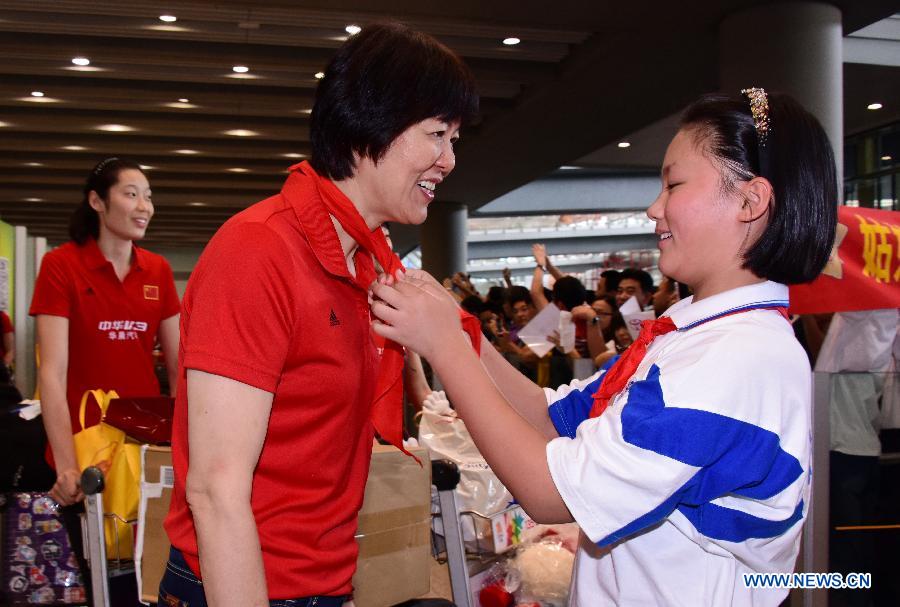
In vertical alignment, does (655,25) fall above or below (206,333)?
above

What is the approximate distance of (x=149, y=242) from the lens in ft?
85.3

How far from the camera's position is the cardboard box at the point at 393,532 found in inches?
92.5

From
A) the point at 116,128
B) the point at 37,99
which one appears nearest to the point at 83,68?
the point at 37,99

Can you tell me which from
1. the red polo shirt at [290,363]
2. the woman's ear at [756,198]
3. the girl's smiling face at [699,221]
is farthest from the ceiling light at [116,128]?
the woman's ear at [756,198]

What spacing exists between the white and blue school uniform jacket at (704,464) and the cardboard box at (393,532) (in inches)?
43.8

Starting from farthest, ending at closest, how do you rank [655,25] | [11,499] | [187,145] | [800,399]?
[187,145], [655,25], [11,499], [800,399]

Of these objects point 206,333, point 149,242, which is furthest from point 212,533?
point 149,242

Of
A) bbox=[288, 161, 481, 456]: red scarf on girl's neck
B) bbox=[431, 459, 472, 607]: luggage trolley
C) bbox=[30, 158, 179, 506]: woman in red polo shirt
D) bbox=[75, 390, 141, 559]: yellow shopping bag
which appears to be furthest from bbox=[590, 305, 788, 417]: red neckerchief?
bbox=[30, 158, 179, 506]: woman in red polo shirt

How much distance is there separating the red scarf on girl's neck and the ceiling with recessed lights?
5177mm

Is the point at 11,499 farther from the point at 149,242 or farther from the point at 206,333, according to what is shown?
the point at 149,242

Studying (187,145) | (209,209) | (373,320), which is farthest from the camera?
(209,209)

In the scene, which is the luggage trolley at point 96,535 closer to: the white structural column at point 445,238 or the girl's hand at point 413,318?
the girl's hand at point 413,318

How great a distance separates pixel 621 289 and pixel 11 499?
415 cm

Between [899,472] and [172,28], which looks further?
[172,28]
